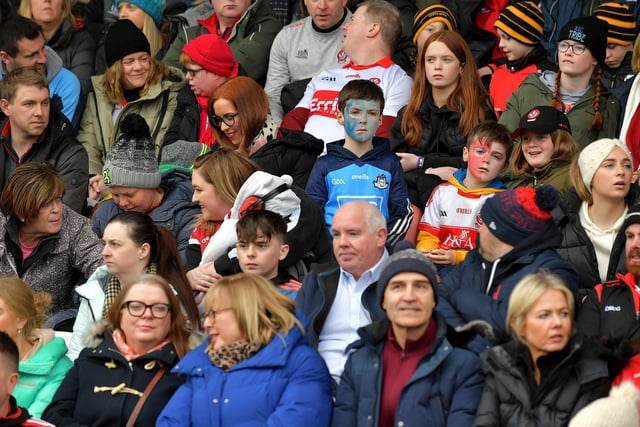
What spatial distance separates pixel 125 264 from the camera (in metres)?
7.96

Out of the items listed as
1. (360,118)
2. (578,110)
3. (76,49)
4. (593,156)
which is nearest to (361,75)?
(360,118)

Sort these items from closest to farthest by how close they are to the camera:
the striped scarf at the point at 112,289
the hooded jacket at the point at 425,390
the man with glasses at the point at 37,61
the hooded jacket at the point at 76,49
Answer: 1. the hooded jacket at the point at 425,390
2. the striped scarf at the point at 112,289
3. the man with glasses at the point at 37,61
4. the hooded jacket at the point at 76,49

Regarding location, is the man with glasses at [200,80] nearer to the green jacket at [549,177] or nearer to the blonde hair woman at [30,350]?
the green jacket at [549,177]

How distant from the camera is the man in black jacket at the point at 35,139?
9.83 meters

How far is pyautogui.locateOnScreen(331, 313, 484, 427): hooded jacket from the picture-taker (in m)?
6.64

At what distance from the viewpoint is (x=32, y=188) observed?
8.72 meters

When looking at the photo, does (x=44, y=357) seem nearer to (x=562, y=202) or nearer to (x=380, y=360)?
(x=380, y=360)

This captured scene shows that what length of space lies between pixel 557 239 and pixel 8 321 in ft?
9.95

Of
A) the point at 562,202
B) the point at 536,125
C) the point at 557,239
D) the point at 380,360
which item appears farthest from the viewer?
the point at 536,125

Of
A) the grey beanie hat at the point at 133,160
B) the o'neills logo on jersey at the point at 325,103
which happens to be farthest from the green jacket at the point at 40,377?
the o'neills logo on jersey at the point at 325,103

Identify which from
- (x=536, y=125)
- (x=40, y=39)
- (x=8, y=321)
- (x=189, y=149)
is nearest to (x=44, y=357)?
(x=8, y=321)

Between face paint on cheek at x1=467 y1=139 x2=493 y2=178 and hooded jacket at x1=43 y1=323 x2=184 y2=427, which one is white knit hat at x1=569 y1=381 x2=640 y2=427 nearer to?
hooded jacket at x1=43 y1=323 x2=184 y2=427

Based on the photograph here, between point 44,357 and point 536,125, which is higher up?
point 536,125

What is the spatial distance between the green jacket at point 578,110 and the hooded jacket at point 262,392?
10.1 ft
